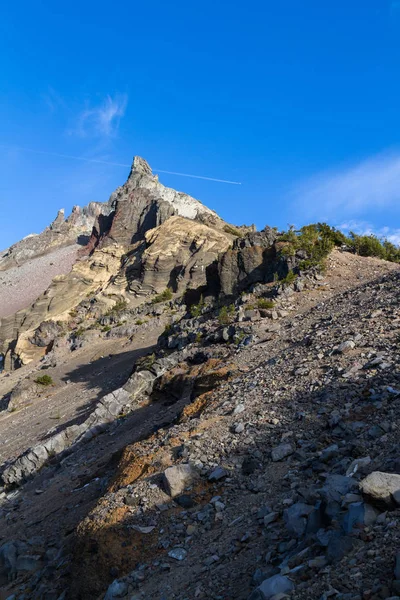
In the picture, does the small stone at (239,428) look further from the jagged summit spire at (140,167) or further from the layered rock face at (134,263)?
the jagged summit spire at (140,167)

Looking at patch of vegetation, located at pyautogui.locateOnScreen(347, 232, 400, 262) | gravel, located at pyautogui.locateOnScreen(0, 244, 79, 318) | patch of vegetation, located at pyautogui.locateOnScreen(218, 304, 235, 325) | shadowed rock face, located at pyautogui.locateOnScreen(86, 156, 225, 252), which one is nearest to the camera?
patch of vegetation, located at pyautogui.locateOnScreen(218, 304, 235, 325)

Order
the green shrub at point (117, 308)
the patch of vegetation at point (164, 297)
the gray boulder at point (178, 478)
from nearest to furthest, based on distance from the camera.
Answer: the gray boulder at point (178, 478)
the patch of vegetation at point (164, 297)
the green shrub at point (117, 308)

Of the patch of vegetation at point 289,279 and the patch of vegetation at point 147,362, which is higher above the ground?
the patch of vegetation at point 289,279

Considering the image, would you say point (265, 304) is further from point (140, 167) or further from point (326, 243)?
point (140, 167)

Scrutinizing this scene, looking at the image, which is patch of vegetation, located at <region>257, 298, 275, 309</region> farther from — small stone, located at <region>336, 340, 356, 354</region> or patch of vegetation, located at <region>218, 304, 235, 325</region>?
small stone, located at <region>336, 340, 356, 354</region>

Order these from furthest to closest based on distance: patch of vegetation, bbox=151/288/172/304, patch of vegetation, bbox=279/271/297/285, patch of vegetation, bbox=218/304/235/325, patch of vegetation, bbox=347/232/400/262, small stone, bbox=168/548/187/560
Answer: patch of vegetation, bbox=151/288/172/304, patch of vegetation, bbox=347/232/400/262, patch of vegetation, bbox=279/271/297/285, patch of vegetation, bbox=218/304/235/325, small stone, bbox=168/548/187/560

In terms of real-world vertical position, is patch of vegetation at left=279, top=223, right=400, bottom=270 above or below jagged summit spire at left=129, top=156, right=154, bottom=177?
below

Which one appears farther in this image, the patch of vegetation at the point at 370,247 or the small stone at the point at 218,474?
the patch of vegetation at the point at 370,247

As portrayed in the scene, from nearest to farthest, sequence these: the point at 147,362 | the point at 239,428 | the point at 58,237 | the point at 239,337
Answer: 1. the point at 239,428
2. the point at 239,337
3. the point at 147,362
4. the point at 58,237

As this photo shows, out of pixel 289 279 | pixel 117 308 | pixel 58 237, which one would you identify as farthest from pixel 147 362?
pixel 58 237

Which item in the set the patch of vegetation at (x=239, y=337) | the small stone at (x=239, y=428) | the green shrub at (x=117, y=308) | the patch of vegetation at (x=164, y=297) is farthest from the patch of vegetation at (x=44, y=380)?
the small stone at (x=239, y=428)

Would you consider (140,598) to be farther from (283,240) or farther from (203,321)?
(283,240)

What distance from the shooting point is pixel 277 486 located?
14.6ft

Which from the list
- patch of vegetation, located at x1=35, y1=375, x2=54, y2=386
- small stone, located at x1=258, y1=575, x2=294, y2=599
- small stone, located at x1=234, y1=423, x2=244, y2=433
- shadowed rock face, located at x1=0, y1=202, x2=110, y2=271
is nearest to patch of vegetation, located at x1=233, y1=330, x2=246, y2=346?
small stone, located at x1=234, y1=423, x2=244, y2=433
